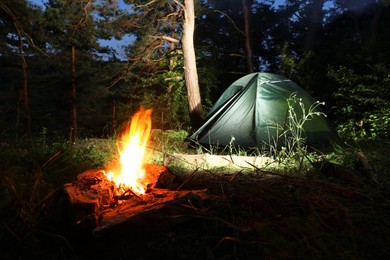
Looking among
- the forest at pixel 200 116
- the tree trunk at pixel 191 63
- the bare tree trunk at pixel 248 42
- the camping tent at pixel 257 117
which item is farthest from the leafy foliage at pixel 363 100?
the bare tree trunk at pixel 248 42

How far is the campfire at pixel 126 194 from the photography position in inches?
88.4

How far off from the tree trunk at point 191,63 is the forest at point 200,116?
44 mm

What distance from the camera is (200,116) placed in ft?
32.4

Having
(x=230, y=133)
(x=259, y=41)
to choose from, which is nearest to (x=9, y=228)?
(x=230, y=133)

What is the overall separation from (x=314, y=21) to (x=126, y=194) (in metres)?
19.7

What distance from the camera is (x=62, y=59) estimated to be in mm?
16484

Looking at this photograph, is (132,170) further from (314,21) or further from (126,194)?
(314,21)

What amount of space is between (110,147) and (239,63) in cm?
1446

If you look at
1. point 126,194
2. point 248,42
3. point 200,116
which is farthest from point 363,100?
point 126,194

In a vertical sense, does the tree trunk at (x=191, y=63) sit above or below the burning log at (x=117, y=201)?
above

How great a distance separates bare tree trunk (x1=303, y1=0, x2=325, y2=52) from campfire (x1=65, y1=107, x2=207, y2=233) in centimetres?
1716

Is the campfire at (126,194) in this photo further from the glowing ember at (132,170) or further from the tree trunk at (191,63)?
the tree trunk at (191,63)

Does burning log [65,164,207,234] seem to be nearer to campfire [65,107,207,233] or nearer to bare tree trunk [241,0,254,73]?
campfire [65,107,207,233]

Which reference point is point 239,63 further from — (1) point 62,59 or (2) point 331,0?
(1) point 62,59
